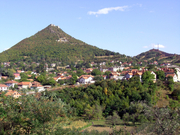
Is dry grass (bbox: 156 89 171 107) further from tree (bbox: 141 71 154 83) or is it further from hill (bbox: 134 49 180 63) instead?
hill (bbox: 134 49 180 63)

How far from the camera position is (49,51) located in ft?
269

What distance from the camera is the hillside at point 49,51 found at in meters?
74.1

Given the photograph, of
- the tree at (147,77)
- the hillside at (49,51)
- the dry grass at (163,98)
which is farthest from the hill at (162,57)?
the dry grass at (163,98)

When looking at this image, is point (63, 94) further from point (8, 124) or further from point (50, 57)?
point (50, 57)

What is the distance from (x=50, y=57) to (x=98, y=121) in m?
56.8

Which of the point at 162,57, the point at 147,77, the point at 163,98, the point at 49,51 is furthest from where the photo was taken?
the point at 162,57

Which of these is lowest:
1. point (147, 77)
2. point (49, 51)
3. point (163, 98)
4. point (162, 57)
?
point (163, 98)

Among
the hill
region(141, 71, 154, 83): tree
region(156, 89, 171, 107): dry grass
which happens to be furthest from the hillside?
region(156, 89, 171, 107): dry grass

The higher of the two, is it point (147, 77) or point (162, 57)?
point (162, 57)

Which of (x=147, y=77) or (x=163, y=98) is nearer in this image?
(x=163, y=98)

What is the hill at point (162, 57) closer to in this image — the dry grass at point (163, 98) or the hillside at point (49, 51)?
the hillside at point (49, 51)

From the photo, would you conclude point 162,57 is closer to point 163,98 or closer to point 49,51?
point 49,51

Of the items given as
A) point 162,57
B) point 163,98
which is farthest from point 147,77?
point 162,57

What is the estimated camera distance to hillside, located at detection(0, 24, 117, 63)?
74.1m
